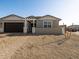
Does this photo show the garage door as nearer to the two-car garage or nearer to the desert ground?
the two-car garage

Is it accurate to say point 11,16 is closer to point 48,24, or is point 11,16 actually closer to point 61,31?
point 48,24

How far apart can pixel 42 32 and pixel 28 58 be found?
17.3 metres

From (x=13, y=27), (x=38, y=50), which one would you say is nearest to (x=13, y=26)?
(x=13, y=27)

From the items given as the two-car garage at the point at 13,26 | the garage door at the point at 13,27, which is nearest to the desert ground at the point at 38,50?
the two-car garage at the point at 13,26

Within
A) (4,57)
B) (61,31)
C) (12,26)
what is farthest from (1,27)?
(4,57)

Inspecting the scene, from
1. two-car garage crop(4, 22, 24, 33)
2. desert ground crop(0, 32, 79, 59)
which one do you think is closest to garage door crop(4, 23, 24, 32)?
two-car garage crop(4, 22, 24, 33)

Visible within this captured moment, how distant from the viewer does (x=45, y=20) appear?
2661 cm

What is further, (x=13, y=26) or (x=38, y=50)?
(x=13, y=26)

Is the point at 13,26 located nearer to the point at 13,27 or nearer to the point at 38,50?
the point at 13,27

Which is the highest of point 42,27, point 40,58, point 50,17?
point 50,17

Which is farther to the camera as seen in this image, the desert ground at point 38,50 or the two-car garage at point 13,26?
the two-car garage at point 13,26

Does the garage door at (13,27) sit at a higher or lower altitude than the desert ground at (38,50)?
higher

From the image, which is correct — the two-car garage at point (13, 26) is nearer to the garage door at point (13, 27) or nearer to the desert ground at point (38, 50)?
the garage door at point (13, 27)

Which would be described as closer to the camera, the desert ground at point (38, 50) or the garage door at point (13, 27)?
the desert ground at point (38, 50)
